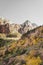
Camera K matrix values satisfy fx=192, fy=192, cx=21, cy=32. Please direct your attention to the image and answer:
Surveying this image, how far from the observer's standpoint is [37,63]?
13.9 metres

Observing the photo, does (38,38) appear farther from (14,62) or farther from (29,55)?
(14,62)

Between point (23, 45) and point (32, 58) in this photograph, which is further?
point (23, 45)

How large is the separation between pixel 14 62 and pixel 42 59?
2183 millimetres

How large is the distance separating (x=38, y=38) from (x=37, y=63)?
426 centimetres

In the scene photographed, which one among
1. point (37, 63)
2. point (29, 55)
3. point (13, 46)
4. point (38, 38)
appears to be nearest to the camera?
point (37, 63)

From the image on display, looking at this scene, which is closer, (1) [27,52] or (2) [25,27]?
(1) [27,52]

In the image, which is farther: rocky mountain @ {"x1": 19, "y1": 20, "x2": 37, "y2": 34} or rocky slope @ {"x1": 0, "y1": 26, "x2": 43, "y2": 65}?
rocky mountain @ {"x1": 19, "y1": 20, "x2": 37, "y2": 34}

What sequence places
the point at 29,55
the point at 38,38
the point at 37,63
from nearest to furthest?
1. the point at 37,63
2. the point at 29,55
3. the point at 38,38

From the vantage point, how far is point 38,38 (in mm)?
17797

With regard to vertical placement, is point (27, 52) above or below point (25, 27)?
above

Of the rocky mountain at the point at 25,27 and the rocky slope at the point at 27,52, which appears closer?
the rocky slope at the point at 27,52

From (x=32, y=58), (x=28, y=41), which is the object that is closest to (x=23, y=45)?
(x=28, y=41)

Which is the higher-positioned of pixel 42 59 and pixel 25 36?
pixel 25 36

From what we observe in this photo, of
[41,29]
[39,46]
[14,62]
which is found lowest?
[14,62]
